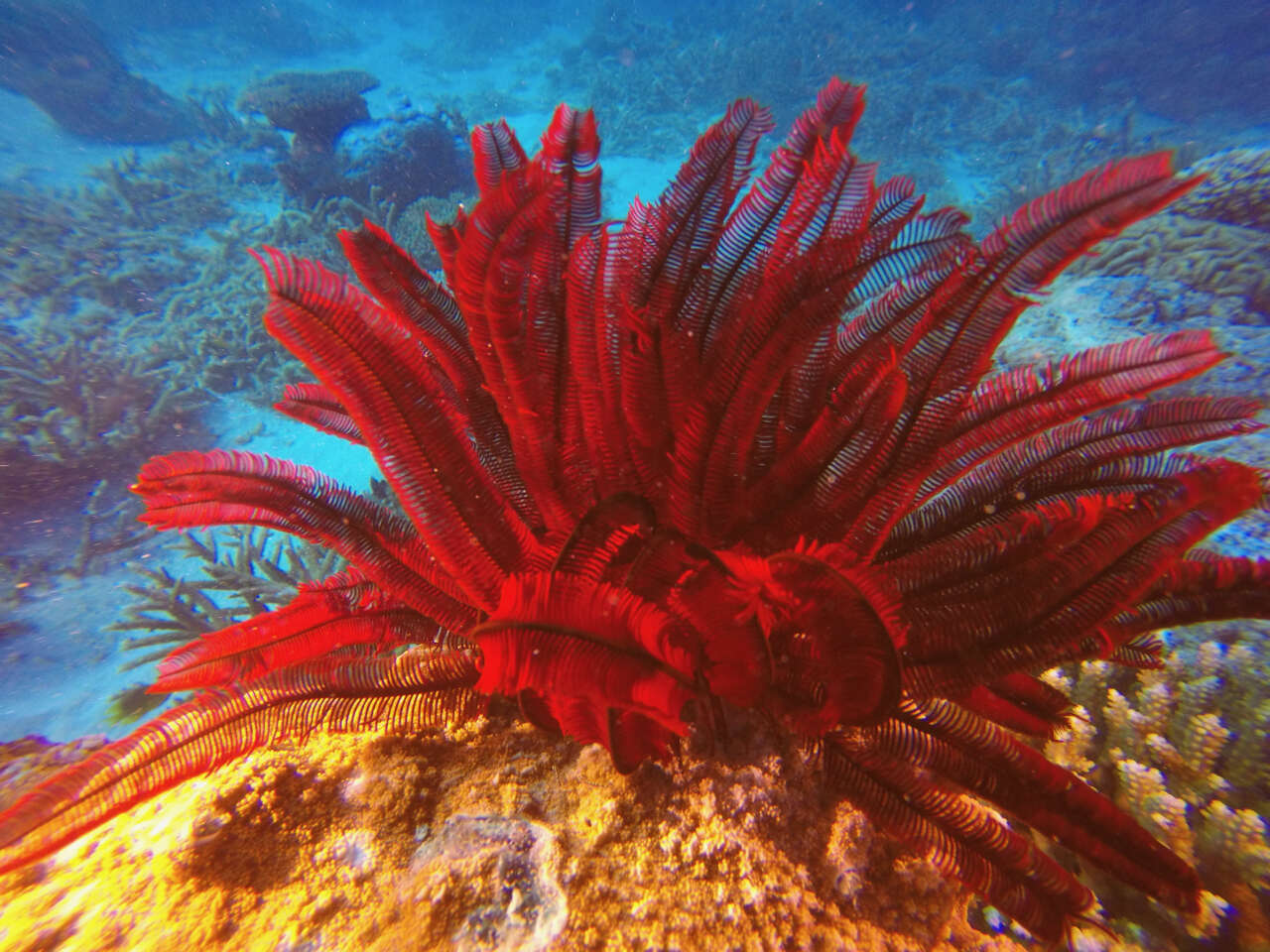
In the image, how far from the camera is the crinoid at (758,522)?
128 cm

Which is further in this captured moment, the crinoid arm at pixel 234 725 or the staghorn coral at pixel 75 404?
the staghorn coral at pixel 75 404

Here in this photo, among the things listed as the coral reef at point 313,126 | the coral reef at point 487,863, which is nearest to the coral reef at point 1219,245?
the coral reef at point 487,863

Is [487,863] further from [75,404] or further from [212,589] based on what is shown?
[75,404]

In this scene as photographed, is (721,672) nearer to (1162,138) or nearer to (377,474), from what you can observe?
(377,474)

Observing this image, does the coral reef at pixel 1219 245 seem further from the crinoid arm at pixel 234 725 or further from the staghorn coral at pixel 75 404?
the staghorn coral at pixel 75 404

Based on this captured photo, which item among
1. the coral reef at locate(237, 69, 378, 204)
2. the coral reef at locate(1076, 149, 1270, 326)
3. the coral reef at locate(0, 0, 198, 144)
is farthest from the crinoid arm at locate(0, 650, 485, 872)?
the coral reef at locate(0, 0, 198, 144)

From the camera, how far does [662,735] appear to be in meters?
1.50

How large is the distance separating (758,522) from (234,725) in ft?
5.01

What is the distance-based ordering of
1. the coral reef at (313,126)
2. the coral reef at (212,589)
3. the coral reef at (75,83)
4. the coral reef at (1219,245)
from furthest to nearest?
the coral reef at (75,83) < the coral reef at (313,126) < the coral reef at (212,589) < the coral reef at (1219,245)

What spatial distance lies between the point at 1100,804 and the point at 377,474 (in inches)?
302

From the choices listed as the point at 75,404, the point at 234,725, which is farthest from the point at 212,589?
the point at 234,725

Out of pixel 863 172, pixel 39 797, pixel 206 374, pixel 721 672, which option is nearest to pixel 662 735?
pixel 721 672

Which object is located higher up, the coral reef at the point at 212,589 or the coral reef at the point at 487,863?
the coral reef at the point at 212,589

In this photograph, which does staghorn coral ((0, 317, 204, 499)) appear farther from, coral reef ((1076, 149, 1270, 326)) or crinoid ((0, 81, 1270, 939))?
coral reef ((1076, 149, 1270, 326))
